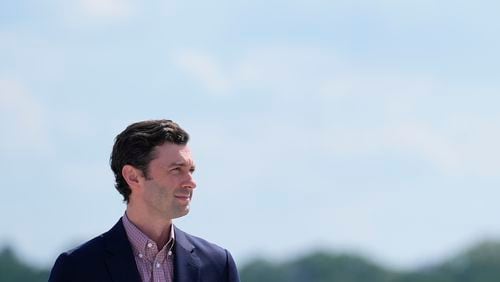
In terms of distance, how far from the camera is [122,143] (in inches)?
325

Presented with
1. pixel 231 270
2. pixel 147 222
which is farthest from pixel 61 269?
pixel 231 270

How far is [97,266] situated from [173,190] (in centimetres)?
69

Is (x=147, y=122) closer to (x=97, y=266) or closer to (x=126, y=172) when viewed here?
(x=126, y=172)

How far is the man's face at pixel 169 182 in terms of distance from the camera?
8.10 metres

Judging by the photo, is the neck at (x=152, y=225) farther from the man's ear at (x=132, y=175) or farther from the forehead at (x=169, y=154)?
the forehead at (x=169, y=154)

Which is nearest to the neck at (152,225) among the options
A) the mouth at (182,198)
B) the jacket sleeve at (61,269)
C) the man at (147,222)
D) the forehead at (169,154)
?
the man at (147,222)

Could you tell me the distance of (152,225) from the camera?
8.27 m

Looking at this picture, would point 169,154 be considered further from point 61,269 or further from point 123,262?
point 61,269

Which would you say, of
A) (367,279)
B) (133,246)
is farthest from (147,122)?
(367,279)

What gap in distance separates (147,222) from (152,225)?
36 mm

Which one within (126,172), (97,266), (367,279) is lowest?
(97,266)

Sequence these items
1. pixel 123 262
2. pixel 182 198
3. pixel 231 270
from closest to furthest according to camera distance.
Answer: pixel 182 198, pixel 123 262, pixel 231 270

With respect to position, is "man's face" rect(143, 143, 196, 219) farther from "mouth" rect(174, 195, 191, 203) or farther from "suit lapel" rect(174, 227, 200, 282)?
"suit lapel" rect(174, 227, 200, 282)

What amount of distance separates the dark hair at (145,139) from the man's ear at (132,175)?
0.02 meters
